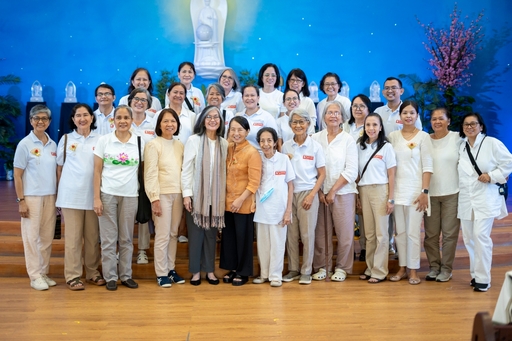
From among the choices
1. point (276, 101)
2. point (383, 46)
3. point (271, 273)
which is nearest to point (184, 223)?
point (271, 273)

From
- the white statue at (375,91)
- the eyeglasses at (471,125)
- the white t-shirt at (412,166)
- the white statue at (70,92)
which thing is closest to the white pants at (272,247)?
the white t-shirt at (412,166)

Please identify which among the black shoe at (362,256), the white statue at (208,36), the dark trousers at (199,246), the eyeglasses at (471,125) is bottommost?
the black shoe at (362,256)

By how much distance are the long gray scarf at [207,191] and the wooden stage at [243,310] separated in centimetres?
55

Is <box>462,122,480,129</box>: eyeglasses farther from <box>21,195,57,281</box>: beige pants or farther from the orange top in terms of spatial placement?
<box>21,195,57,281</box>: beige pants

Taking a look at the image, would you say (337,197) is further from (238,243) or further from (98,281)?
(98,281)

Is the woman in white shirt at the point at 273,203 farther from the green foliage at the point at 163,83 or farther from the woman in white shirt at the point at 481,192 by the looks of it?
the green foliage at the point at 163,83

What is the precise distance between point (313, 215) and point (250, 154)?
75cm

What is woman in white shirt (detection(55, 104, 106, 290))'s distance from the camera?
15.4 feet

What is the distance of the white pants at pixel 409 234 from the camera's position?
498 centimetres

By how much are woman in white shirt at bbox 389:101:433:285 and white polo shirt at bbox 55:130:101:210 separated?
253cm

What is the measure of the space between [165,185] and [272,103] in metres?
1.51

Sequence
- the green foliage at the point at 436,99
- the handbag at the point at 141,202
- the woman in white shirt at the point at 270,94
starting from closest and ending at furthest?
the handbag at the point at 141,202 → the woman in white shirt at the point at 270,94 → the green foliage at the point at 436,99

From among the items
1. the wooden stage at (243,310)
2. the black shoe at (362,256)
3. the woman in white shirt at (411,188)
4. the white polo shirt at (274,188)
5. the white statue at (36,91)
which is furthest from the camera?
the white statue at (36,91)

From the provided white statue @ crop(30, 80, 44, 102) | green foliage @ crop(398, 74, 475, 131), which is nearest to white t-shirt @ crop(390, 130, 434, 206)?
green foliage @ crop(398, 74, 475, 131)
